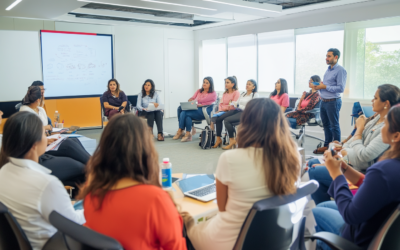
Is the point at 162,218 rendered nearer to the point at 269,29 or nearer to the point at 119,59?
the point at 269,29

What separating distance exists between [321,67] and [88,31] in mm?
5680

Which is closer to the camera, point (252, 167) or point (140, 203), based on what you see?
point (140, 203)

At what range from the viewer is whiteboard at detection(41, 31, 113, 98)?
25.3 feet

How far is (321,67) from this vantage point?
7.16 m

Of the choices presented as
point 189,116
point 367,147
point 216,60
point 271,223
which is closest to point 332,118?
point 189,116

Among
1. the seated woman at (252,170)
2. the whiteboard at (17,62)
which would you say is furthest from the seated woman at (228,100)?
the seated woman at (252,170)

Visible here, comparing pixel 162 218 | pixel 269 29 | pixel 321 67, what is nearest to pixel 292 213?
pixel 162 218

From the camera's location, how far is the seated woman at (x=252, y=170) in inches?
57.1

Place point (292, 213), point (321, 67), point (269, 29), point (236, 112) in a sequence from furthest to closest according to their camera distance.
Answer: point (269, 29), point (321, 67), point (236, 112), point (292, 213)

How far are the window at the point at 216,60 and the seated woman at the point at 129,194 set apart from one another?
8.67 m

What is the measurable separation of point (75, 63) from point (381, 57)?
657cm

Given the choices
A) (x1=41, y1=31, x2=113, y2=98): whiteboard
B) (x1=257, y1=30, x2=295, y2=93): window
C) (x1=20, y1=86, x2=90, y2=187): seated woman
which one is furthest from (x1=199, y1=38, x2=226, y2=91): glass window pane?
(x1=20, y1=86, x2=90, y2=187): seated woman

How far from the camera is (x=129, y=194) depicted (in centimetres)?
119

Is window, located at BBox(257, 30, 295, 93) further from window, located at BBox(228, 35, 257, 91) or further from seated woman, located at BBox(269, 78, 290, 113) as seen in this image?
seated woman, located at BBox(269, 78, 290, 113)
